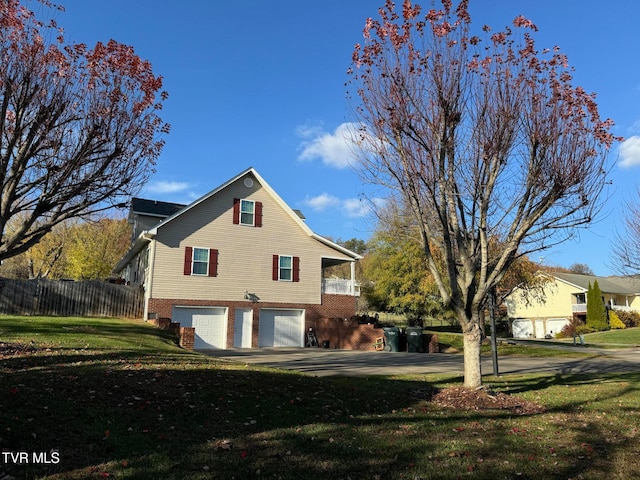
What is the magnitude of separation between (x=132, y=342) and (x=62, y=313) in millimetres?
10963

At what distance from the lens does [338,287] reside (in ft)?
88.3

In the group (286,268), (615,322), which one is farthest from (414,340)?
(615,322)

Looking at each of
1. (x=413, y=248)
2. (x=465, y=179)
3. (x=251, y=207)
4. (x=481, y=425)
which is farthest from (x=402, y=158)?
(x=413, y=248)

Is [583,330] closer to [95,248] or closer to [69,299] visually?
[69,299]

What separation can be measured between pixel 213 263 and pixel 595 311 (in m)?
39.1

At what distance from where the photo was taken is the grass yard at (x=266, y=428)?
4.68 metres

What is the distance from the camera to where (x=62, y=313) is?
2198 centimetres

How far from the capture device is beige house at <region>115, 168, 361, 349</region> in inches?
890

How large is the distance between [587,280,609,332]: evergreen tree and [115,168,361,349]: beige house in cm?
3033

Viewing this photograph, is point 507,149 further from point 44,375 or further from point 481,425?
point 44,375

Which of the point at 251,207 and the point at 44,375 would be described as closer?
the point at 44,375

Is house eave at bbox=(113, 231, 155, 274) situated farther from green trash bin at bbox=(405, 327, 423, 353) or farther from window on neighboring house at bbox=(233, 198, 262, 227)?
green trash bin at bbox=(405, 327, 423, 353)

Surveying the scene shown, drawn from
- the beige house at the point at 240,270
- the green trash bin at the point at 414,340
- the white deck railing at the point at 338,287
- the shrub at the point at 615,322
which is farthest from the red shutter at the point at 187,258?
the shrub at the point at 615,322

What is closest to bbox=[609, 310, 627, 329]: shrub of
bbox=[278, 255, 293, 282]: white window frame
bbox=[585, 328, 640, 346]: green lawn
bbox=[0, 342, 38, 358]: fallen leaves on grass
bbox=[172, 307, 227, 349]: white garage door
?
bbox=[585, 328, 640, 346]: green lawn
